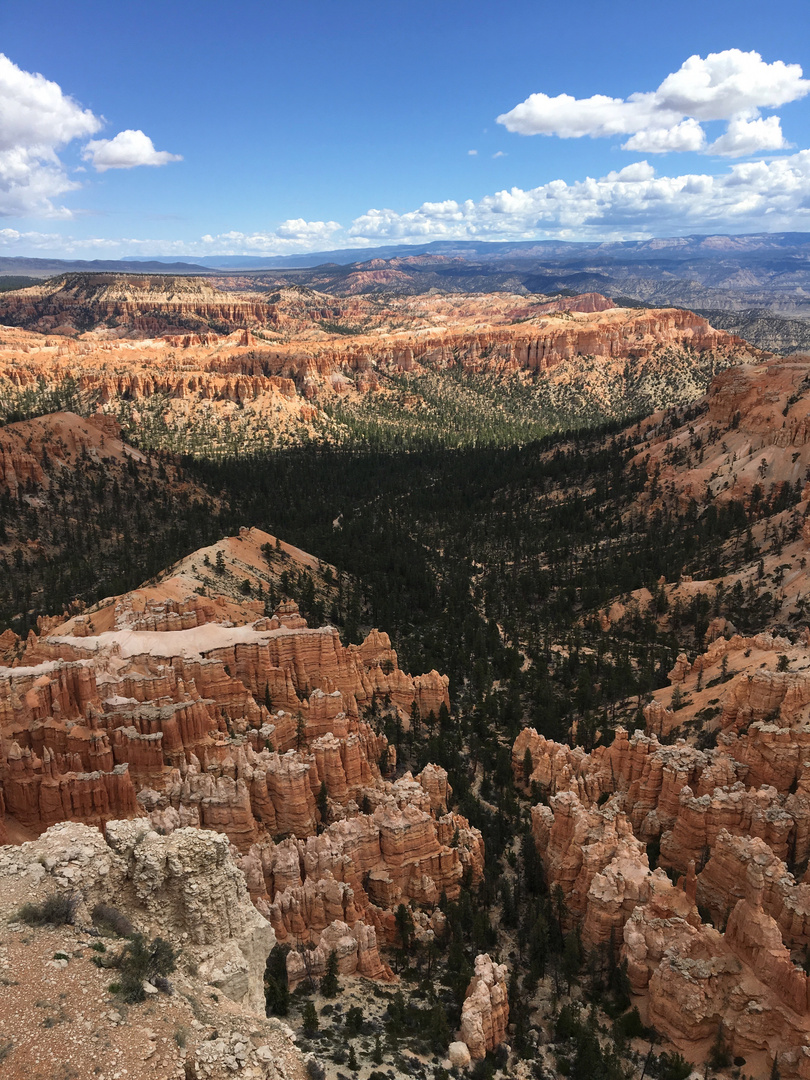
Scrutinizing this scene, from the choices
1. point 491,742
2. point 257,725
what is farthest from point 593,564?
point 257,725

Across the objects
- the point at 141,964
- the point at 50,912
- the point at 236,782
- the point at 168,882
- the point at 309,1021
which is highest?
the point at 50,912

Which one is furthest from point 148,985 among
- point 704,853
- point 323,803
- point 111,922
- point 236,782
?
point 704,853

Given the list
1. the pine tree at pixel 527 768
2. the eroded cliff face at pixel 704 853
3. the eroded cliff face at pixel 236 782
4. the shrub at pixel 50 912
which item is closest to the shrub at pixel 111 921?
the shrub at pixel 50 912

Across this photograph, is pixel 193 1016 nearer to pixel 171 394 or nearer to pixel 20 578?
pixel 20 578

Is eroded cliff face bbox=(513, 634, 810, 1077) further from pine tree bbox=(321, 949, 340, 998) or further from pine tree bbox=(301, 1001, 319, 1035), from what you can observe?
pine tree bbox=(301, 1001, 319, 1035)

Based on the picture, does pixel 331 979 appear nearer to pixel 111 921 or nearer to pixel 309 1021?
pixel 309 1021

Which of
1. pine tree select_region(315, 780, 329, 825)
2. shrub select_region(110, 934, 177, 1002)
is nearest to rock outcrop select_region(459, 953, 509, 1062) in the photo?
pine tree select_region(315, 780, 329, 825)

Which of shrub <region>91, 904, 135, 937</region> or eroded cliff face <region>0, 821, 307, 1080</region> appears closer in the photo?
eroded cliff face <region>0, 821, 307, 1080</region>

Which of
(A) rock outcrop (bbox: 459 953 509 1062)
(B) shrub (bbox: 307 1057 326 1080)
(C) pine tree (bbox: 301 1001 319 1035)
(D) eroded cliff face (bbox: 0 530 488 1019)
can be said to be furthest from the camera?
(D) eroded cliff face (bbox: 0 530 488 1019)
